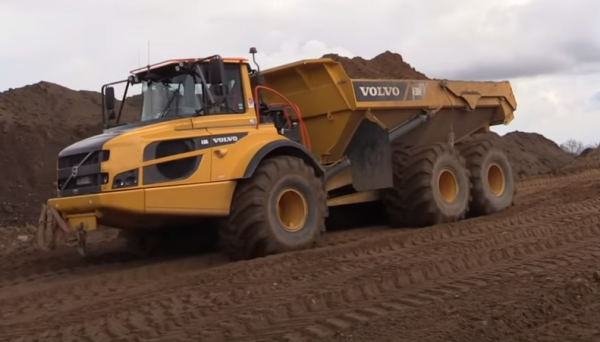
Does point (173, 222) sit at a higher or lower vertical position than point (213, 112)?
lower

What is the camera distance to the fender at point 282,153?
29.2 ft

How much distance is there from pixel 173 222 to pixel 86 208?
1038mm

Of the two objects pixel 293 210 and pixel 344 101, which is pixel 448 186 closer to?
pixel 344 101

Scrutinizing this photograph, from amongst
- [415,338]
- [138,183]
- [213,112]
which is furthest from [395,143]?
[415,338]

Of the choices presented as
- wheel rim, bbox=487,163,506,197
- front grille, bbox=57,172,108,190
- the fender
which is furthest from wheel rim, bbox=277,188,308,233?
wheel rim, bbox=487,163,506,197

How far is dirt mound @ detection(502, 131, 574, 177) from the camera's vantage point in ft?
79.6

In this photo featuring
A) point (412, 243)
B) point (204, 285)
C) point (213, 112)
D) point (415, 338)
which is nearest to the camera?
point (415, 338)

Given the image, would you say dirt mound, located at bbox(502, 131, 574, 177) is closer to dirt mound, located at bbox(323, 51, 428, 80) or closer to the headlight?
dirt mound, located at bbox(323, 51, 428, 80)

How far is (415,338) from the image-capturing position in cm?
547

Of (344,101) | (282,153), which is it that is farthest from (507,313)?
(344,101)

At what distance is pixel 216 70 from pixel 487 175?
17.2 ft

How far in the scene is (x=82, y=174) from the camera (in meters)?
8.43

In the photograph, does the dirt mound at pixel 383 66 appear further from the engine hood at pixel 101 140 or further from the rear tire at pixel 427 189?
the engine hood at pixel 101 140

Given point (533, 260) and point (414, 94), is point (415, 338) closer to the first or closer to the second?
point (533, 260)
